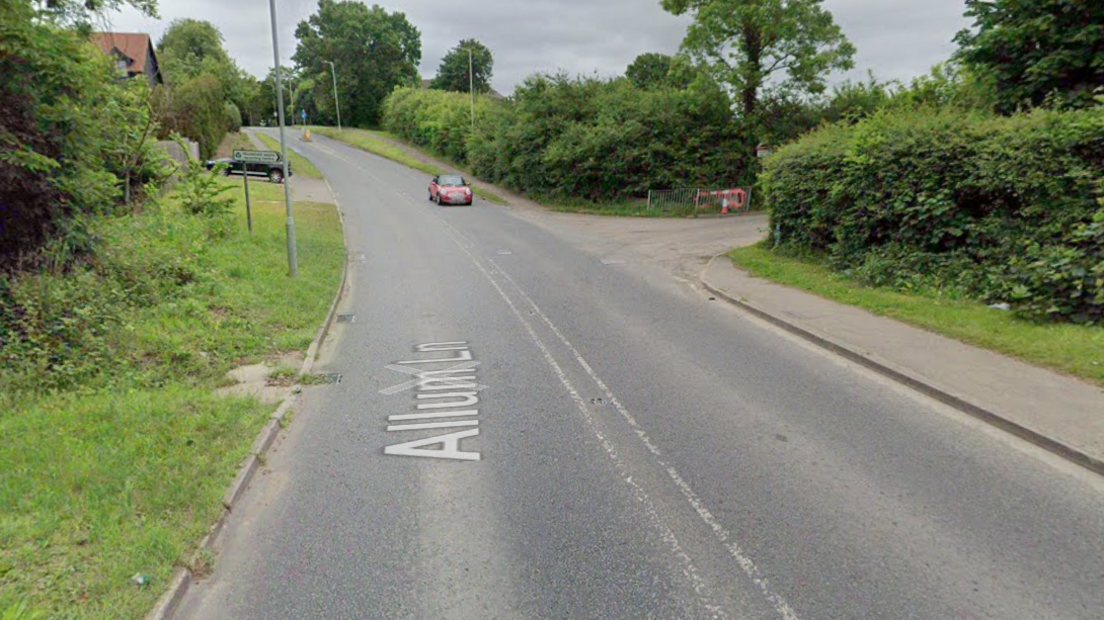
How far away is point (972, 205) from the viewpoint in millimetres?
11273

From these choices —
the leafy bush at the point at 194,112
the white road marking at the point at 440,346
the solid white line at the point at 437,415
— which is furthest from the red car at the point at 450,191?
the solid white line at the point at 437,415

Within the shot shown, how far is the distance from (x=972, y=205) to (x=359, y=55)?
83.8m

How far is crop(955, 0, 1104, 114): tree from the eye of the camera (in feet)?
41.4

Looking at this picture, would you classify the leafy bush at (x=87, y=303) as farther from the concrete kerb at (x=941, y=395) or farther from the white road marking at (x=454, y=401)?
the concrete kerb at (x=941, y=395)

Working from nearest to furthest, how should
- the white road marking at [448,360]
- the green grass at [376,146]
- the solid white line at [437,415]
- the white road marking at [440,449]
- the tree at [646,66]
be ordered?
the white road marking at [440,449], the solid white line at [437,415], the white road marking at [448,360], the green grass at [376,146], the tree at [646,66]

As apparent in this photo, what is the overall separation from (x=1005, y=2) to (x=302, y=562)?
56.7 feet

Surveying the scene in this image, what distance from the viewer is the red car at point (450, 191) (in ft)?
101

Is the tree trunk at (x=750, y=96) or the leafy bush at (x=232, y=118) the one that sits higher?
the leafy bush at (x=232, y=118)

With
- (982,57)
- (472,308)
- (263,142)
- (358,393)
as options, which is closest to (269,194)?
(472,308)

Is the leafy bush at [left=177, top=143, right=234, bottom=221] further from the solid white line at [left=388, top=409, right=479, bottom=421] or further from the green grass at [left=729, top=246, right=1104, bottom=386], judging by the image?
the green grass at [left=729, top=246, right=1104, bottom=386]

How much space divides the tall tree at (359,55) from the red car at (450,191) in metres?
55.9

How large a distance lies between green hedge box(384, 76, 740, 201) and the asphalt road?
21946 millimetres

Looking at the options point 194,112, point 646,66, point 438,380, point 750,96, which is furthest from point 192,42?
point 438,380

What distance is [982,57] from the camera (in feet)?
48.1
